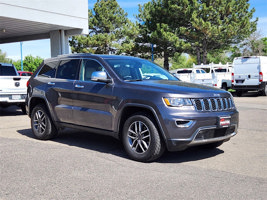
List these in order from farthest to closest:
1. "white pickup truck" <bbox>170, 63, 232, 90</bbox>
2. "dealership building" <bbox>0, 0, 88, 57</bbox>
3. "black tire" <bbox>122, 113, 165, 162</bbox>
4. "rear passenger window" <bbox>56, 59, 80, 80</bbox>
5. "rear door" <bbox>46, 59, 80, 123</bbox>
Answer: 1. "white pickup truck" <bbox>170, 63, 232, 90</bbox>
2. "dealership building" <bbox>0, 0, 88, 57</bbox>
3. "rear passenger window" <bbox>56, 59, 80, 80</bbox>
4. "rear door" <bbox>46, 59, 80, 123</bbox>
5. "black tire" <bbox>122, 113, 165, 162</bbox>

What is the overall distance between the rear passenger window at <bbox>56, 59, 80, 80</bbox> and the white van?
16077 millimetres

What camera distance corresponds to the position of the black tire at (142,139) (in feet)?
18.1

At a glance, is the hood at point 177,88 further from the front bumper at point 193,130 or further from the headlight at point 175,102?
the front bumper at point 193,130

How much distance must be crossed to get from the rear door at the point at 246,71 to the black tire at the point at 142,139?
17.0 m

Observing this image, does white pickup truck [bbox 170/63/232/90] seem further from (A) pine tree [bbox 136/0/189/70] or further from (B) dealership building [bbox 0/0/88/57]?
(A) pine tree [bbox 136/0/189/70]

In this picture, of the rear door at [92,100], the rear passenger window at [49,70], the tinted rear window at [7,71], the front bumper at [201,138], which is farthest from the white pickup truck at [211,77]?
the front bumper at [201,138]

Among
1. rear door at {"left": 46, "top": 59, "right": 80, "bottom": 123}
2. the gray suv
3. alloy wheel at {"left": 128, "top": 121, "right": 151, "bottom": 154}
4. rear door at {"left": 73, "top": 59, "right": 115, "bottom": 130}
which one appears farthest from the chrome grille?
rear door at {"left": 46, "top": 59, "right": 80, "bottom": 123}

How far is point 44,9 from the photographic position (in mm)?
18469

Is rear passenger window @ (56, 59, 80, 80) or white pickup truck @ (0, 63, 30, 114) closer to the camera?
rear passenger window @ (56, 59, 80, 80)

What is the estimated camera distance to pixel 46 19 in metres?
18.6

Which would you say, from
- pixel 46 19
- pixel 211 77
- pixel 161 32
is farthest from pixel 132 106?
pixel 161 32

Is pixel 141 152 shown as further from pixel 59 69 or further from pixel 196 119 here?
pixel 59 69

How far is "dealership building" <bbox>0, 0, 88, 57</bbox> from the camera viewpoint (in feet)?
57.3

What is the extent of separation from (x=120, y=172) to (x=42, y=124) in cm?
303
